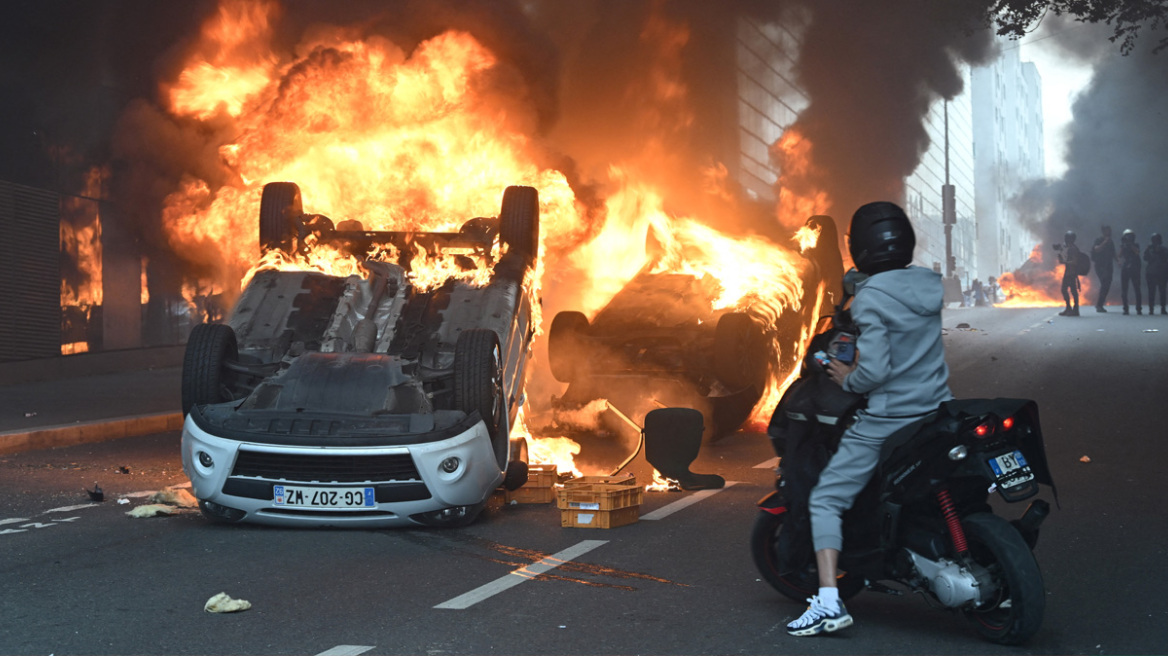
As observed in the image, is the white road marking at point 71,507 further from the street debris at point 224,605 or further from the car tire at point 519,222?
the car tire at point 519,222

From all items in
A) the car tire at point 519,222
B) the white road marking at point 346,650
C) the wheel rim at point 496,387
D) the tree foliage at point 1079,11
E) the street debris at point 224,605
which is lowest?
the white road marking at point 346,650

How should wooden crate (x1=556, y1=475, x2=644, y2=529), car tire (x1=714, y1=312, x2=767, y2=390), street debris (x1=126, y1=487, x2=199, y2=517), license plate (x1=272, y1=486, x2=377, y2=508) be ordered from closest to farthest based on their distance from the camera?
license plate (x1=272, y1=486, x2=377, y2=508) < wooden crate (x1=556, y1=475, x2=644, y2=529) < street debris (x1=126, y1=487, x2=199, y2=517) < car tire (x1=714, y1=312, x2=767, y2=390)

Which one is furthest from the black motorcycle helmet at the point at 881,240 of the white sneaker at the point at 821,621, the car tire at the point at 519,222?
the car tire at the point at 519,222

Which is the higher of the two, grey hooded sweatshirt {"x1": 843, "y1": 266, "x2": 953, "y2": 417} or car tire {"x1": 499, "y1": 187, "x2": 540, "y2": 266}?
car tire {"x1": 499, "y1": 187, "x2": 540, "y2": 266}

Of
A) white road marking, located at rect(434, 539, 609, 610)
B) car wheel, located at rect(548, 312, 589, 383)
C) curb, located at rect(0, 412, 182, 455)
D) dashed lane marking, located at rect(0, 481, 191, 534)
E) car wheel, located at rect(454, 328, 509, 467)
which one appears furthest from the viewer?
car wheel, located at rect(548, 312, 589, 383)

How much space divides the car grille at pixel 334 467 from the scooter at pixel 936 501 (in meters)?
2.81

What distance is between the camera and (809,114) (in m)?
25.9

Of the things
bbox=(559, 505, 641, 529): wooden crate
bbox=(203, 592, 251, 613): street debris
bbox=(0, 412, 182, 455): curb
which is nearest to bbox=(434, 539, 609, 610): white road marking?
bbox=(559, 505, 641, 529): wooden crate

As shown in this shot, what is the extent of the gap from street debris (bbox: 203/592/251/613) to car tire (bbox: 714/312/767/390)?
6.69 metres

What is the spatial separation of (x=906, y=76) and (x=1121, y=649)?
21.7 metres

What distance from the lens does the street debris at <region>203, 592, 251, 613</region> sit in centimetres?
540

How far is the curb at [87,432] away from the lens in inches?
461

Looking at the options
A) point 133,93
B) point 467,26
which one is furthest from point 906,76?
point 133,93

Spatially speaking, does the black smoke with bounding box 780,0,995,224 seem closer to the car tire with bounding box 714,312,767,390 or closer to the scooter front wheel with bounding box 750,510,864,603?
the car tire with bounding box 714,312,767,390
